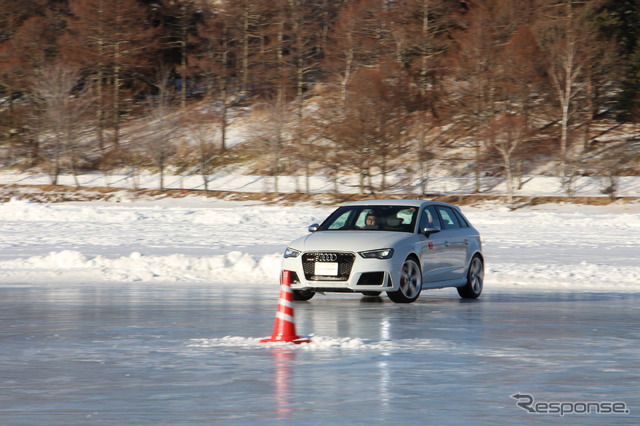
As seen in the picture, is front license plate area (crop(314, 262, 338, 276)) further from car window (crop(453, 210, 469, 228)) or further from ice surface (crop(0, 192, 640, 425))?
car window (crop(453, 210, 469, 228))

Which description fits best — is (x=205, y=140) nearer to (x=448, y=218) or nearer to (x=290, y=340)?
(x=448, y=218)

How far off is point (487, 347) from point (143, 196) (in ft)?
204

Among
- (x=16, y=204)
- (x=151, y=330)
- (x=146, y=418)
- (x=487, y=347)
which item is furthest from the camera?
(x=16, y=204)

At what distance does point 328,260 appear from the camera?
16.6 metres

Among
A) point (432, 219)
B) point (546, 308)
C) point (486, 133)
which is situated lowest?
point (546, 308)

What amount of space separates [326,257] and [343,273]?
35 centimetres

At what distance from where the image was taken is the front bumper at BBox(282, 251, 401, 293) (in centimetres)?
1642

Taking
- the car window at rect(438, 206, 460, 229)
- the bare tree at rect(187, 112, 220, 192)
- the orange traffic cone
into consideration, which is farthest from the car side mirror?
the bare tree at rect(187, 112, 220, 192)

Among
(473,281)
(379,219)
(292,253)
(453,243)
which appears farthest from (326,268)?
(473,281)

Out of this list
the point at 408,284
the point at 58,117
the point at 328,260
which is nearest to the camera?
the point at 328,260

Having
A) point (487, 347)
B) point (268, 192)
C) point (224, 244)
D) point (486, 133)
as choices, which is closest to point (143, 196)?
point (268, 192)

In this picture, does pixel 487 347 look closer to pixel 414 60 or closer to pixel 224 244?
pixel 224 244

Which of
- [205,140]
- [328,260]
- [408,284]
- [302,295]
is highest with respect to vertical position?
[205,140]

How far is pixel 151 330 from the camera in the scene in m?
13.4
